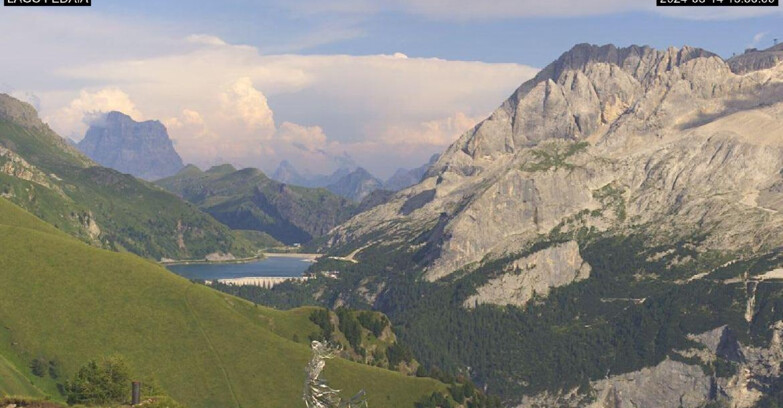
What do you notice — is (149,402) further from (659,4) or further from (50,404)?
(659,4)

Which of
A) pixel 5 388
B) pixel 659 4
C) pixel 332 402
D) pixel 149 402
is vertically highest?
pixel 659 4

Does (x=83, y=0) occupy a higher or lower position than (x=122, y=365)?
higher

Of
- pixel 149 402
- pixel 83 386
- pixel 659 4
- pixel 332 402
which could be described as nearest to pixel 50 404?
pixel 149 402

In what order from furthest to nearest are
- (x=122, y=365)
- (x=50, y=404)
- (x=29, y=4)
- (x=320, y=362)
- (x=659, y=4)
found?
(x=122, y=365), (x=659, y=4), (x=29, y=4), (x=50, y=404), (x=320, y=362)

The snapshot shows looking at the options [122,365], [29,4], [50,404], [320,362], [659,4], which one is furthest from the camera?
[122,365]

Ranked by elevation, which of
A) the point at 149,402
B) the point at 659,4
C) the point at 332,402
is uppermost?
the point at 659,4

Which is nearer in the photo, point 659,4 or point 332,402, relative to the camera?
point 332,402

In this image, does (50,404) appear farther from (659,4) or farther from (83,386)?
(659,4)

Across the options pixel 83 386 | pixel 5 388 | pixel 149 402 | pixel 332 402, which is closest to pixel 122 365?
pixel 83 386

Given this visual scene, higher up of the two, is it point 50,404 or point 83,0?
point 83,0

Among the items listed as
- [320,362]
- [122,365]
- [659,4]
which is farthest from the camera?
[122,365]
